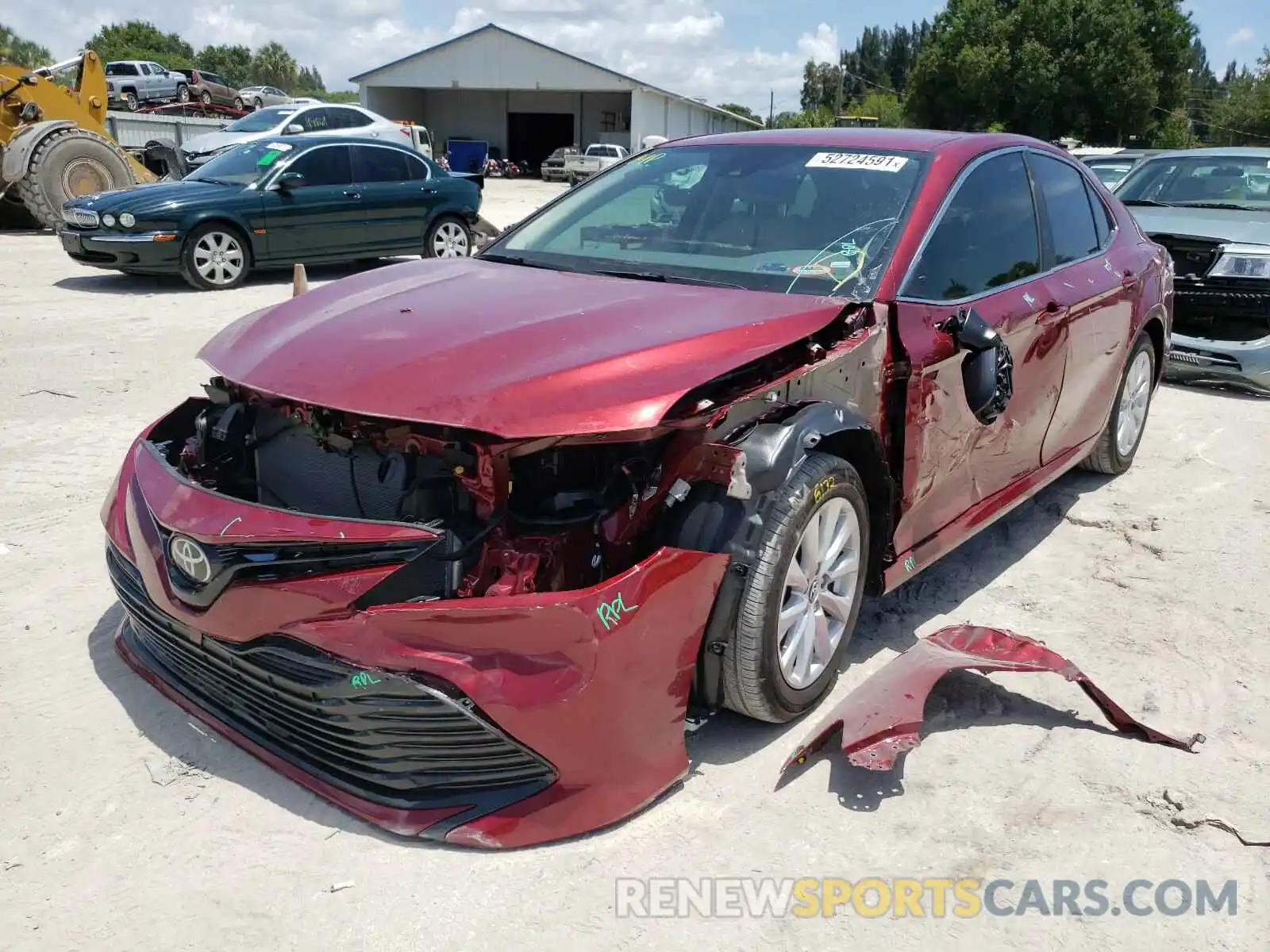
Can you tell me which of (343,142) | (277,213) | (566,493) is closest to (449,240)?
(343,142)

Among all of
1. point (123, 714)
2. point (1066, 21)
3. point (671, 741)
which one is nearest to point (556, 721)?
point (671, 741)

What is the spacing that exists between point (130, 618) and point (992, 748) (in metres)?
2.59

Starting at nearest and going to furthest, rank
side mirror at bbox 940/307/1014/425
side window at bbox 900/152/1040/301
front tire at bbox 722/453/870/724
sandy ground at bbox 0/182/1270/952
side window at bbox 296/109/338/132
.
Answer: sandy ground at bbox 0/182/1270/952 → front tire at bbox 722/453/870/724 → side mirror at bbox 940/307/1014/425 → side window at bbox 900/152/1040/301 → side window at bbox 296/109/338/132

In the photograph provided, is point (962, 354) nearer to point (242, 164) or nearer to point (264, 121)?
point (242, 164)

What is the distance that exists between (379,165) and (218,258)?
2242 mm

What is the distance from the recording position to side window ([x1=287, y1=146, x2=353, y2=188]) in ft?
37.0

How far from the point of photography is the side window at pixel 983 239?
356 cm

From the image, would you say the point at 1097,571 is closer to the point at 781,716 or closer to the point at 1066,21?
the point at 781,716

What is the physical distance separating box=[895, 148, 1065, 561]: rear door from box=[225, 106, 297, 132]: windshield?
577 inches

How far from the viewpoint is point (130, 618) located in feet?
10.4

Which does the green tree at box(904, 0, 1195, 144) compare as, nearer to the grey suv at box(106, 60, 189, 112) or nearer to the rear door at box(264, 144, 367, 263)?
the grey suv at box(106, 60, 189, 112)

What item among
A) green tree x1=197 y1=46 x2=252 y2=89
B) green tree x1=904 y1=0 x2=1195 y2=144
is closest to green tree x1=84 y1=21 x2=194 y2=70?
green tree x1=197 y1=46 x2=252 y2=89

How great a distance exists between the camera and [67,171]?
1373cm

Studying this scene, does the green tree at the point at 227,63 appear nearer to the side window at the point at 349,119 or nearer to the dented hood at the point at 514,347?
the side window at the point at 349,119
